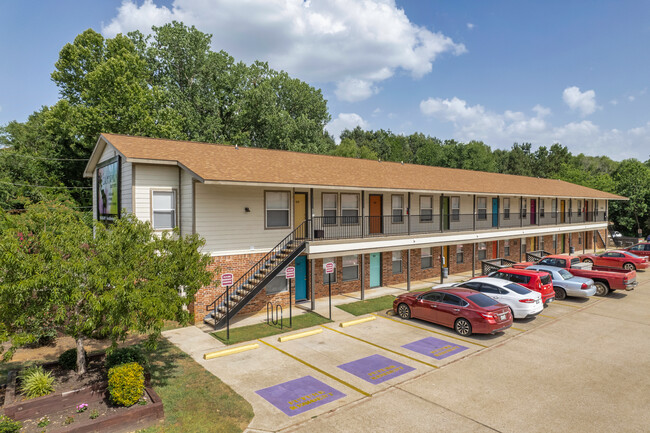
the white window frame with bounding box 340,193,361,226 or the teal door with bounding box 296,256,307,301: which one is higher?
the white window frame with bounding box 340,193,361,226

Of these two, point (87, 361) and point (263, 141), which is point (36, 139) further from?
point (87, 361)

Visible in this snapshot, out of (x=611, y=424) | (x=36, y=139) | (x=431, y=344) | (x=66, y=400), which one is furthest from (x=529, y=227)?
(x=36, y=139)

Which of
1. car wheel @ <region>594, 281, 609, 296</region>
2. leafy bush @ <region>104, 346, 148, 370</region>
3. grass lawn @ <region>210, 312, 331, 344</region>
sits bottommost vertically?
grass lawn @ <region>210, 312, 331, 344</region>

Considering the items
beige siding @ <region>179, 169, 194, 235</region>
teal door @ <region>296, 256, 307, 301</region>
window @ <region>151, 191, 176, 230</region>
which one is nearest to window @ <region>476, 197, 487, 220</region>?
teal door @ <region>296, 256, 307, 301</region>

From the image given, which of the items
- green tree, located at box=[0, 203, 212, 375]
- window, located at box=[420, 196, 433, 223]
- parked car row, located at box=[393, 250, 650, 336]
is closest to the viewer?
green tree, located at box=[0, 203, 212, 375]

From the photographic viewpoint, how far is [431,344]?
13117mm

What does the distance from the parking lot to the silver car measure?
3037 mm

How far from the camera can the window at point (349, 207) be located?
20281 mm

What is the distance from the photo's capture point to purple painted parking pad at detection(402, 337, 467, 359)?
1229cm

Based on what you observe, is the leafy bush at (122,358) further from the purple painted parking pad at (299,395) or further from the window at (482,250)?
the window at (482,250)

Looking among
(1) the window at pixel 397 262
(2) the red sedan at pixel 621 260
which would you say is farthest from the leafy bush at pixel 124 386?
(2) the red sedan at pixel 621 260

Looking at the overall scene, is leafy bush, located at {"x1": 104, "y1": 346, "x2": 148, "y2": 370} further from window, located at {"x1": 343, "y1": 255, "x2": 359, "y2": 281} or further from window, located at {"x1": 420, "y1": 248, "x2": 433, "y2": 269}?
→ window, located at {"x1": 420, "y1": 248, "x2": 433, "y2": 269}

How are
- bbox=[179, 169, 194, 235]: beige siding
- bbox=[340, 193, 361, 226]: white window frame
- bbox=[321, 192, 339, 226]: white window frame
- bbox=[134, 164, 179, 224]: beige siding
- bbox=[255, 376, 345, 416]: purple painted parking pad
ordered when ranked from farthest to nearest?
bbox=[340, 193, 361, 226]: white window frame
bbox=[321, 192, 339, 226]: white window frame
bbox=[179, 169, 194, 235]: beige siding
bbox=[134, 164, 179, 224]: beige siding
bbox=[255, 376, 345, 416]: purple painted parking pad

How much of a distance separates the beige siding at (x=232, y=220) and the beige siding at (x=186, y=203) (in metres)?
0.26
